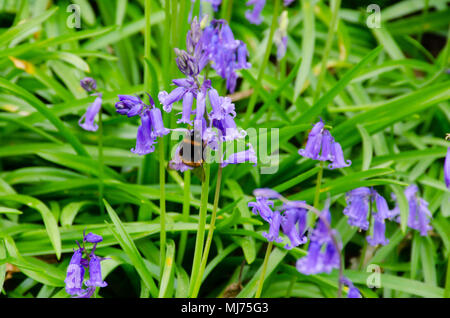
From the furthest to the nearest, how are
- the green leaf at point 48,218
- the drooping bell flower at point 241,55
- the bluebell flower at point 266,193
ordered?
1. the drooping bell flower at point 241,55
2. the green leaf at point 48,218
3. the bluebell flower at point 266,193

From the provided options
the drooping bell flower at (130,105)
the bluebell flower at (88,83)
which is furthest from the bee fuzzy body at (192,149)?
the bluebell flower at (88,83)

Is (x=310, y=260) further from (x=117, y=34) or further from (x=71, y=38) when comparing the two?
(x=117, y=34)

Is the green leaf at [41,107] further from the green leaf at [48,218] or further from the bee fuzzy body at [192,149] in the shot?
the bee fuzzy body at [192,149]

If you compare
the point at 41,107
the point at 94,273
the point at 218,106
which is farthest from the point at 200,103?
the point at 41,107

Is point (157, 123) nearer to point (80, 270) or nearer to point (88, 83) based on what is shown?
point (80, 270)

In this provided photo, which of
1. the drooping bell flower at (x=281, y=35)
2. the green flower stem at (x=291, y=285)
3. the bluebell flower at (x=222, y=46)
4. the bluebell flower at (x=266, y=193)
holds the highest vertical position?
the drooping bell flower at (x=281, y=35)

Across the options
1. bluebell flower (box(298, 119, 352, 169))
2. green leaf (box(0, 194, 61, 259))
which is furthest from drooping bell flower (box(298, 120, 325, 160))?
green leaf (box(0, 194, 61, 259))
